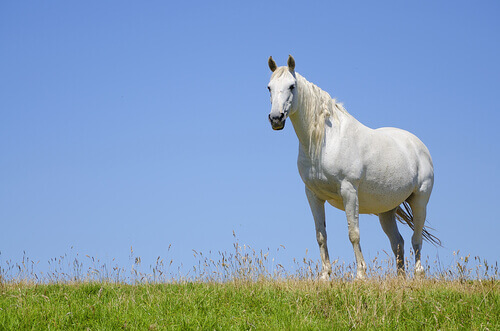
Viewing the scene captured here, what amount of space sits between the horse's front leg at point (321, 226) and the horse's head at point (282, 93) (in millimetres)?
1515

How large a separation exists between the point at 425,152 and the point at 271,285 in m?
4.95

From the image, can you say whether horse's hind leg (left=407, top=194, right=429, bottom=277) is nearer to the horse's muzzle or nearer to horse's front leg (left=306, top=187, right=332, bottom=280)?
horse's front leg (left=306, top=187, right=332, bottom=280)

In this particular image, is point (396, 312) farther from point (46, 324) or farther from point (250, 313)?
point (46, 324)

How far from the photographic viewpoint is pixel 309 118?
8586mm

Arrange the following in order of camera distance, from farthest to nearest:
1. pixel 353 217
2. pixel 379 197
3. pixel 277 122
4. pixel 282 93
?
1. pixel 379 197
2. pixel 353 217
3. pixel 282 93
4. pixel 277 122

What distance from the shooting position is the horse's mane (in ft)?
27.9

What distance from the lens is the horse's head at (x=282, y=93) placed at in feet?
25.6

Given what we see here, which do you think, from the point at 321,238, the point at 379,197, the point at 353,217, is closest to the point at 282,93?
the point at 353,217

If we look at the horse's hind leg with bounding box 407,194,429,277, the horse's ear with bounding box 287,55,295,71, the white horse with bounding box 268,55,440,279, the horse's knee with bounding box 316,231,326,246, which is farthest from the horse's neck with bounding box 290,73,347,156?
the horse's hind leg with bounding box 407,194,429,277

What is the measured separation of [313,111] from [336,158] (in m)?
0.84

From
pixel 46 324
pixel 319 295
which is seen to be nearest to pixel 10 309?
pixel 46 324

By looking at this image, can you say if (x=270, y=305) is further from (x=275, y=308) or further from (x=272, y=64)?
(x=272, y=64)

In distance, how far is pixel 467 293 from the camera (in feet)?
23.2

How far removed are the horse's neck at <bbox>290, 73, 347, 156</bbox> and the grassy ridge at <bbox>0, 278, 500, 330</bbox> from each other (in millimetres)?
2209
